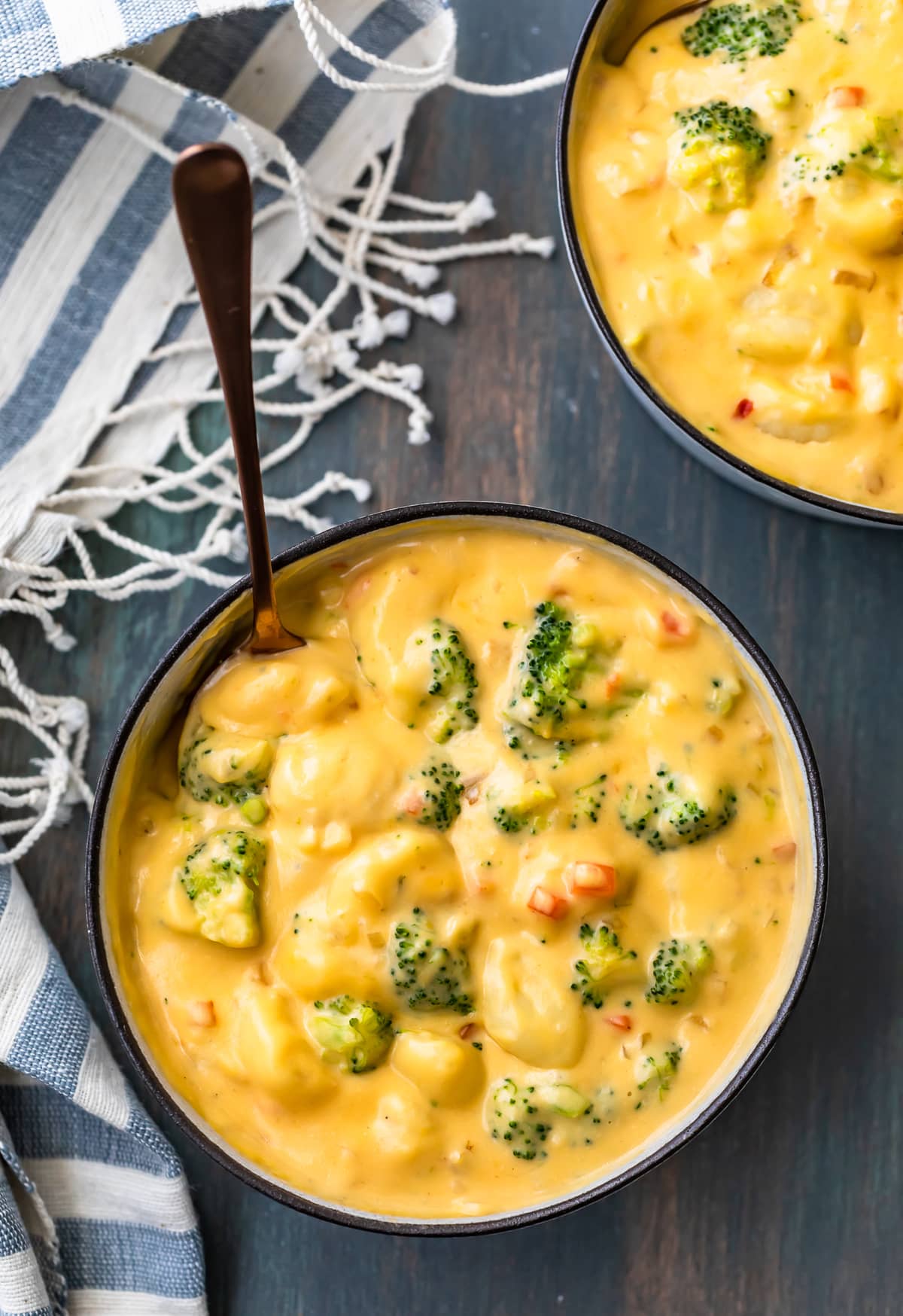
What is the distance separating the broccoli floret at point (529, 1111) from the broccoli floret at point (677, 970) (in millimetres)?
161

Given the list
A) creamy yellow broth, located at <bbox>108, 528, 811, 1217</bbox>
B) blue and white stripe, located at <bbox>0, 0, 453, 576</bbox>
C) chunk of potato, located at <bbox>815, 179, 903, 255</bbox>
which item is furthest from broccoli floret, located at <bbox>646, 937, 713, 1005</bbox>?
blue and white stripe, located at <bbox>0, 0, 453, 576</bbox>

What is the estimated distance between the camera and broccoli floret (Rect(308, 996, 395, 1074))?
1593 millimetres

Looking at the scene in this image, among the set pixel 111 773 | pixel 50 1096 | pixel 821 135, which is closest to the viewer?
pixel 111 773

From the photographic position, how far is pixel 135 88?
1967mm

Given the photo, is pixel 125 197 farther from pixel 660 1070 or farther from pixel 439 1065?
pixel 660 1070

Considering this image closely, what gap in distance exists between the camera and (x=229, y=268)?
4.19 feet

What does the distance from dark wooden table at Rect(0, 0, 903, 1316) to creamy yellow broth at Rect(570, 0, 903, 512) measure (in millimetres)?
247

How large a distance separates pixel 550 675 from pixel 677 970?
40 cm

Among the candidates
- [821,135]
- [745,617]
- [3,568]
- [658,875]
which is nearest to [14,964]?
[3,568]

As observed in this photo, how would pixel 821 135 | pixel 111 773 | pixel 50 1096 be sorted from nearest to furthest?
pixel 111 773, pixel 821 135, pixel 50 1096

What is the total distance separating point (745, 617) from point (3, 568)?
3.78 feet

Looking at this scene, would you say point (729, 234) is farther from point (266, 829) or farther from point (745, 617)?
point (266, 829)

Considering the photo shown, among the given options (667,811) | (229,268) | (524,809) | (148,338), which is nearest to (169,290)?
(148,338)

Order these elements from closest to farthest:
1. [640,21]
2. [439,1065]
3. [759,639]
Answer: [439,1065]
[640,21]
[759,639]
